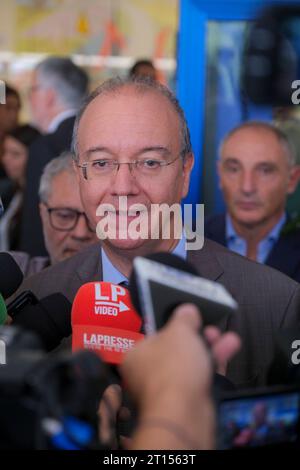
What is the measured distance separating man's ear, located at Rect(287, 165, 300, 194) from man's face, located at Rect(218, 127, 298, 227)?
4 cm

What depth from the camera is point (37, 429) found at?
3.90 feet

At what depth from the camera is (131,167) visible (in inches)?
83.9

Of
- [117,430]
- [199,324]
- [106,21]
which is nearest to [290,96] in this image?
[117,430]

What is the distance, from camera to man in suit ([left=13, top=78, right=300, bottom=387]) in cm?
214

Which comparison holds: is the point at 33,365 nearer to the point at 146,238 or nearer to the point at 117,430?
the point at 117,430

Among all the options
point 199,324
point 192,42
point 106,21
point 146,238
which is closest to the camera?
point 199,324

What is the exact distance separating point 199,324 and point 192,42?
284 centimetres

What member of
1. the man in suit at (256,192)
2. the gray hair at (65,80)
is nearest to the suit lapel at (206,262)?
the man in suit at (256,192)

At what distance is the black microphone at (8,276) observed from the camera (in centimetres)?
202

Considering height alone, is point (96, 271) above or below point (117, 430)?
above

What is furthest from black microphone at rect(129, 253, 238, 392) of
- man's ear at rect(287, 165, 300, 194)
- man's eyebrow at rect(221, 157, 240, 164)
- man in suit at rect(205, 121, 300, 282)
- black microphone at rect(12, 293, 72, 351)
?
man's ear at rect(287, 165, 300, 194)

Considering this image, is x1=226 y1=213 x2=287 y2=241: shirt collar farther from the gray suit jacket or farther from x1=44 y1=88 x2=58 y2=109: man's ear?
x1=44 y1=88 x2=58 y2=109: man's ear

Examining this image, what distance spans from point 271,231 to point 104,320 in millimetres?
1877

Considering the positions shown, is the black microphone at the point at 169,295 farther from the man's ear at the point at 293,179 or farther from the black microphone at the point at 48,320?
the man's ear at the point at 293,179
